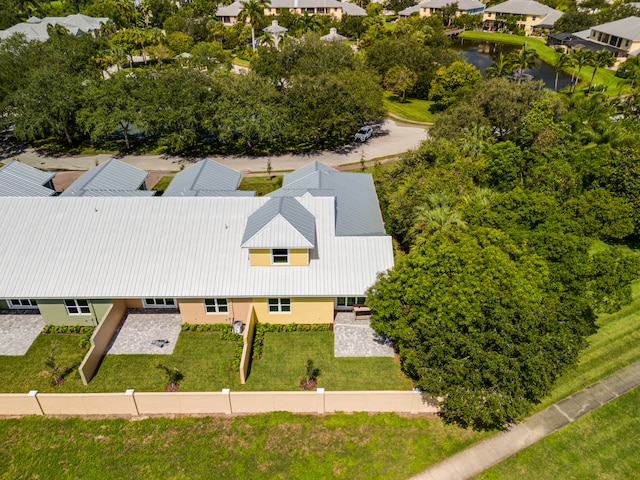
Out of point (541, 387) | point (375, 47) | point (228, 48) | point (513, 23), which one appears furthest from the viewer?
point (513, 23)

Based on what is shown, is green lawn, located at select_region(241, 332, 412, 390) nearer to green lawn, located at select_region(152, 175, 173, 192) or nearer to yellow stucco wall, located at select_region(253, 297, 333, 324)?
yellow stucco wall, located at select_region(253, 297, 333, 324)

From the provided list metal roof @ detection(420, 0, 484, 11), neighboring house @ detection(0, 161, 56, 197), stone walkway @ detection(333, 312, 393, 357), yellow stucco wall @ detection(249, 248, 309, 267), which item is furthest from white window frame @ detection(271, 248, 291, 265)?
metal roof @ detection(420, 0, 484, 11)

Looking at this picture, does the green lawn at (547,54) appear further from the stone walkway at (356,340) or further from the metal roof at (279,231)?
the metal roof at (279,231)

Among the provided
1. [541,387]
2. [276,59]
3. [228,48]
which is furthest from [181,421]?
[228,48]

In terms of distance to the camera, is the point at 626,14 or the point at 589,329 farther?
the point at 626,14

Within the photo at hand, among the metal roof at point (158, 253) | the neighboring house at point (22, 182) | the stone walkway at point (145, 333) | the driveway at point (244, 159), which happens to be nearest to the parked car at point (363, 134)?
the driveway at point (244, 159)

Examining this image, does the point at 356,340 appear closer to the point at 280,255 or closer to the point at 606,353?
the point at 280,255

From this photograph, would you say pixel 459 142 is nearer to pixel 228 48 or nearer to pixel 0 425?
pixel 0 425

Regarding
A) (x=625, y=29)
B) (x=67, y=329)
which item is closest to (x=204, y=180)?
(x=67, y=329)
